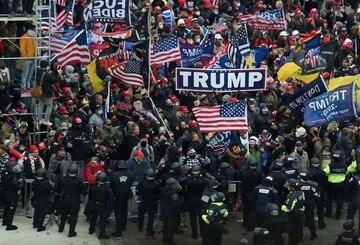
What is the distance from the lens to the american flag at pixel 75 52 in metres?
31.0

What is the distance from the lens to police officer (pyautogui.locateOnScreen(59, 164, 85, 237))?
27000 millimetres

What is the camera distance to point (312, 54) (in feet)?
108

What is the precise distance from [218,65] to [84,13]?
4.25 metres

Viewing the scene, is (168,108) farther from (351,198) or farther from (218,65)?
(351,198)

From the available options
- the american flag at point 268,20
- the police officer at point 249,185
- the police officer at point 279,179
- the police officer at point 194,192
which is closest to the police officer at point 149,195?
the police officer at point 194,192

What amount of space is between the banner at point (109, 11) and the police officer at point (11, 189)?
22.3ft

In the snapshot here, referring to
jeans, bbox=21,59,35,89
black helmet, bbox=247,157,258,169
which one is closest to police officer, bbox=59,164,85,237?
black helmet, bbox=247,157,258,169

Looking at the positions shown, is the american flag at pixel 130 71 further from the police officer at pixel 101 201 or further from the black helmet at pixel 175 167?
the police officer at pixel 101 201

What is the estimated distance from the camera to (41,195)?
27.1 m

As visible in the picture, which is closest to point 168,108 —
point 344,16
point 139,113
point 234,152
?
point 139,113

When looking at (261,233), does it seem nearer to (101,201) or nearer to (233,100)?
(101,201)

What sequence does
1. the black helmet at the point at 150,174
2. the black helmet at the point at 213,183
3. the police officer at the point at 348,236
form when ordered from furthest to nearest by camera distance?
the black helmet at the point at 150,174 < the black helmet at the point at 213,183 < the police officer at the point at 348,236

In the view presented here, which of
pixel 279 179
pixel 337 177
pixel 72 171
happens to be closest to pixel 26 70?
pixel 72 171

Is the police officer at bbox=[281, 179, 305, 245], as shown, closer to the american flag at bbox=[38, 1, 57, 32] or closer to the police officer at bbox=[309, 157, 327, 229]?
the police officer at bbox=[309, 157, 327, 229]
